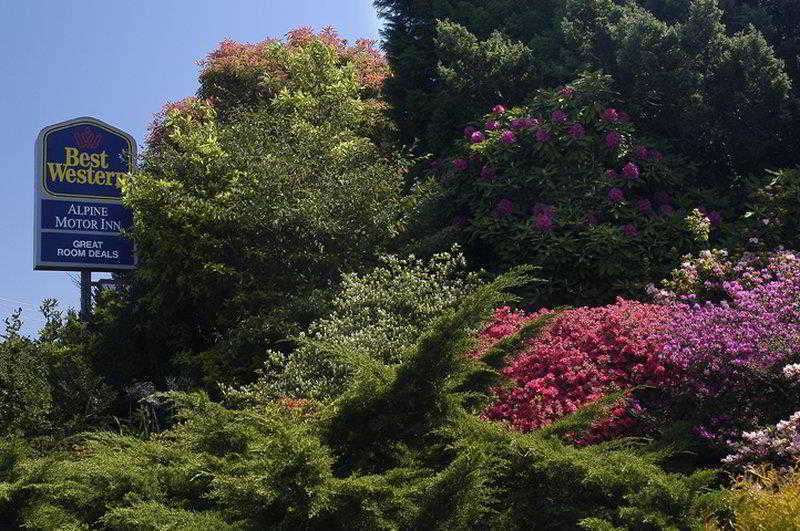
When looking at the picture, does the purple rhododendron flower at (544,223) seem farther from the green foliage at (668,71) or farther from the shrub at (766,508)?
the shrub at (766,508)

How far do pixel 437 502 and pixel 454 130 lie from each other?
11.8m

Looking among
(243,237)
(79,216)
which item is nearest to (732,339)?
(243,237)

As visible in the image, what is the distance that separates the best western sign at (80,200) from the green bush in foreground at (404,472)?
9925 mm

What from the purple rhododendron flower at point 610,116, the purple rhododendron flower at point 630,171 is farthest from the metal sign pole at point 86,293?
the purple rhododendron flower at point 630,171

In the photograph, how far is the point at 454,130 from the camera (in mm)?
16438

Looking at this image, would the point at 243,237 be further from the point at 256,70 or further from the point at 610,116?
the point at 256,70

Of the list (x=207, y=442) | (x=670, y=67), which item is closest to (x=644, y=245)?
(x=670, y=67)

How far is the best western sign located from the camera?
54.4 ft

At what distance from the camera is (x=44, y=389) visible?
1183cm

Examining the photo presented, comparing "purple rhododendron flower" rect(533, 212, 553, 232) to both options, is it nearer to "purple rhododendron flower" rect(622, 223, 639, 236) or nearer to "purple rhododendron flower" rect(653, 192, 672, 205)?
"purple rhododendron flower" rect(622, 223, 639, 236)

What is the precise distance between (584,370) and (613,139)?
17.5 ft

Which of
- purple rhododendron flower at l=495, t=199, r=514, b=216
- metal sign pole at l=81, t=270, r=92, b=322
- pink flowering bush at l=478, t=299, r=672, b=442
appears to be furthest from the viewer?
metal sign pole at l=81, t=270, r=92, b=322

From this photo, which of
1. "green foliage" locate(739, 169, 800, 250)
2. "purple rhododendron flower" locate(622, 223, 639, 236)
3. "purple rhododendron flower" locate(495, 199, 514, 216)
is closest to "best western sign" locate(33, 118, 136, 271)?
"purple rhododendron flower" locate(495, 199, 514, 216)

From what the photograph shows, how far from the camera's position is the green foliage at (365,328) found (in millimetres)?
9508
